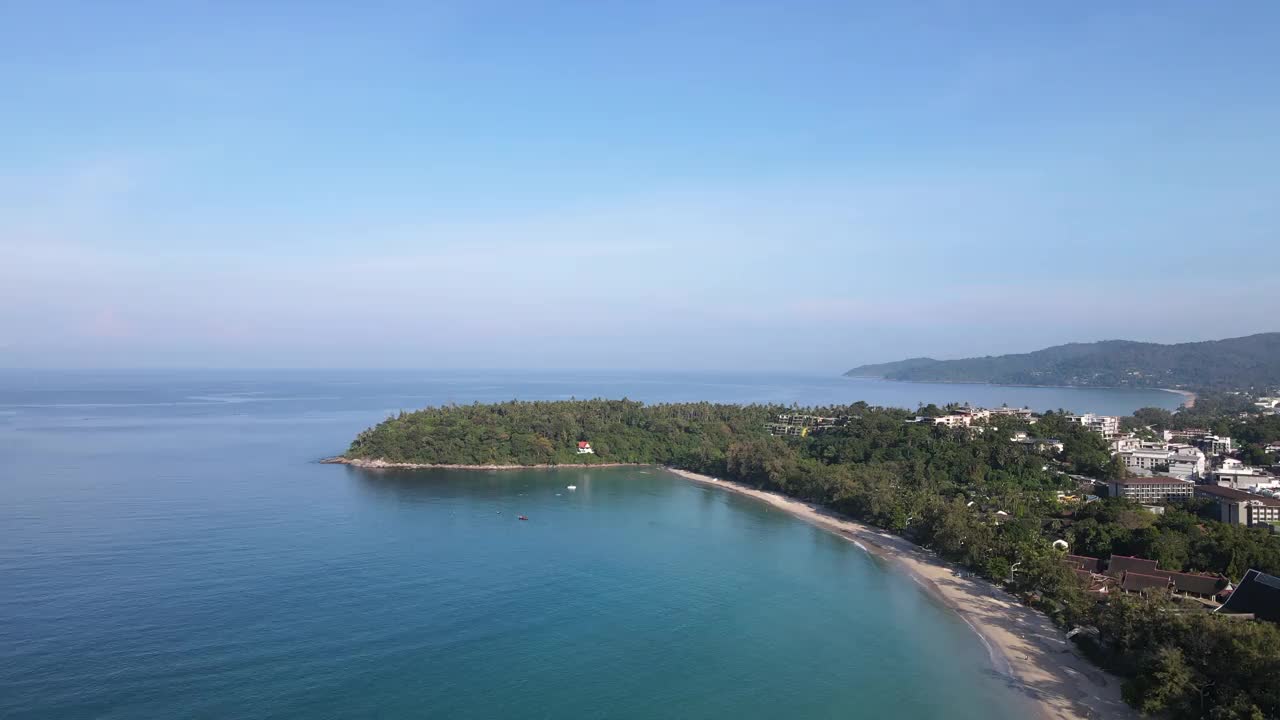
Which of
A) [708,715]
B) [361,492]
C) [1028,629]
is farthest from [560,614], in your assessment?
[361,492]

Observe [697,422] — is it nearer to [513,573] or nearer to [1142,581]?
[513,573]

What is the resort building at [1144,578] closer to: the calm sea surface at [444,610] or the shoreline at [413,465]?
the calm sea surface at [444,610]

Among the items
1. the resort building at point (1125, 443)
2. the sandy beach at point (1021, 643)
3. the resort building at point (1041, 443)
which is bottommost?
the sandy beach at point (1021, 643)

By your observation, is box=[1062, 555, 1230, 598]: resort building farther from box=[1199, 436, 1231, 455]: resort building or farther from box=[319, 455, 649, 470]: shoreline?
box=[319, 455, 649, 470]: shoreline

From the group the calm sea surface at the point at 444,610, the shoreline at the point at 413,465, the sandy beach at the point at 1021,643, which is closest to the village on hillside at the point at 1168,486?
the sandy beach at the point at 1021,643

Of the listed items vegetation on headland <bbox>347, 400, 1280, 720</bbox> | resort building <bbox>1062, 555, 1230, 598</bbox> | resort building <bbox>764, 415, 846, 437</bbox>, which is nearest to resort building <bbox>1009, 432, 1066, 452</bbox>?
vegetation on headland <bbox>347, 400, 1280, 720</bbox>

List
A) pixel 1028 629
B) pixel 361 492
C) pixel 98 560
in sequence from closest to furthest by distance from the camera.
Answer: pixel 1028 629 → pixel 98 560 → pixel 361 492

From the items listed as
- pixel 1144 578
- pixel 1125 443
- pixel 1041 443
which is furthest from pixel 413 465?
pixel 1125 443
